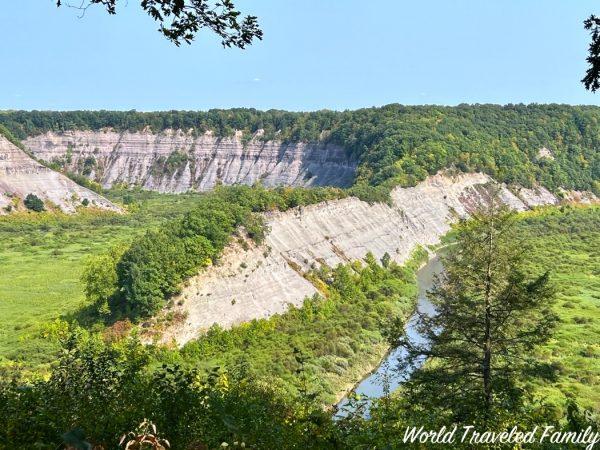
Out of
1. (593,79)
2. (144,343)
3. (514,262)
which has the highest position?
(593,79)

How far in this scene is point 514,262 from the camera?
22344 mm

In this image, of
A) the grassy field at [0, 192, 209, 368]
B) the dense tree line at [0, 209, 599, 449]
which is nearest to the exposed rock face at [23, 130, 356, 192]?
the grassy field at [0, 192, 209, 368]

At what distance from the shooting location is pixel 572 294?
6600 cm

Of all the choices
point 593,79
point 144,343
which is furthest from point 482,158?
point 593,79

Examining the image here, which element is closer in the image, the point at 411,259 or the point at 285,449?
the point at 285,449

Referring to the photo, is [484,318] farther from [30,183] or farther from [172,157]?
[172,157]

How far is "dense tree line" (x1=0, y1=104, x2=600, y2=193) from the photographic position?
122m

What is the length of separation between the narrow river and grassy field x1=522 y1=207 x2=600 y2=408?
5.84 metres

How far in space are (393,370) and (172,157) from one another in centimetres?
16798

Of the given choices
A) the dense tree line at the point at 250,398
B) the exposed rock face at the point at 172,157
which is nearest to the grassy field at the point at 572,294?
the dense tree line at the point at 250,398

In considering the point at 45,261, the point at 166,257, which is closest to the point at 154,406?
the point at 166,257

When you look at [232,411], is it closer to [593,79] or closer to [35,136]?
[593,79]

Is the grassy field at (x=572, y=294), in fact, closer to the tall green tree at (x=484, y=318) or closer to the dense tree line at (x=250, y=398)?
the tall green tree at (x=484, y=318)

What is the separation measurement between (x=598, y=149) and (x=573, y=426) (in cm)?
17016
